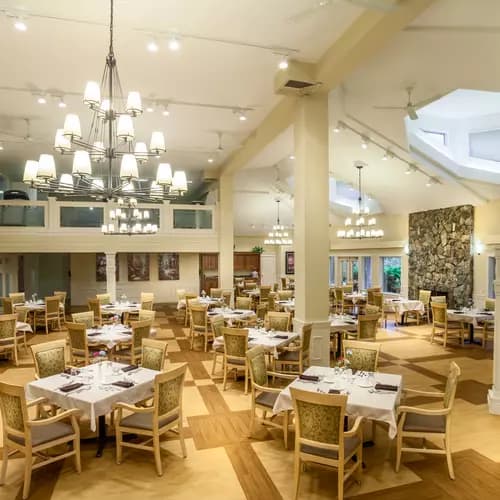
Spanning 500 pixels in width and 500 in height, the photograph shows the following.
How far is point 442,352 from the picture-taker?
8547 mm

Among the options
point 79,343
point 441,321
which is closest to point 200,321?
point 79,343

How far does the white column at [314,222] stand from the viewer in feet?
20.7

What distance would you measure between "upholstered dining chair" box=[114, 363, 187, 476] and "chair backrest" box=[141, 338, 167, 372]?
97cm

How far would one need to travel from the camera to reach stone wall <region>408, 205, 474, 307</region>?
11508 mm

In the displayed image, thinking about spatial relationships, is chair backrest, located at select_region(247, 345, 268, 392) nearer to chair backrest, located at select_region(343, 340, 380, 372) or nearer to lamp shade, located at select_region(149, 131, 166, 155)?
chair backrest, located at select_region(343, 340, 380, 372)

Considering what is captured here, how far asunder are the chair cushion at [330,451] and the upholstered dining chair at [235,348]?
2.71 m

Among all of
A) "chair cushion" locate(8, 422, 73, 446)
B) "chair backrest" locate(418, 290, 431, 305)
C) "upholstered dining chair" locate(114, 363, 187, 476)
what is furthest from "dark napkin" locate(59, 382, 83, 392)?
"chair backrest" locate(418, 290, 431, 305)

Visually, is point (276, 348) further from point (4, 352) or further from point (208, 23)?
point (4, 352)

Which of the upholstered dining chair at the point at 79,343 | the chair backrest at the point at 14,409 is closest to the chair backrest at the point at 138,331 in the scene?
the upholstered dining chair at the point at 79,343

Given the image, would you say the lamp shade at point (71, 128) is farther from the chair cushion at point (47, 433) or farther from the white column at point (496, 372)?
the white column at point (496, 372)

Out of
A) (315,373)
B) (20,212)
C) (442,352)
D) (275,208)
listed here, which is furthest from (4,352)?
(275,208)

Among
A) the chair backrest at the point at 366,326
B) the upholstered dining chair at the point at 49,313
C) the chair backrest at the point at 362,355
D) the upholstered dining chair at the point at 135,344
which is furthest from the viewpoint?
the upholstered dining chair at the point at 49,313

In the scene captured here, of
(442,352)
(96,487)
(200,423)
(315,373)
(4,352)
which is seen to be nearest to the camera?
(96,487)

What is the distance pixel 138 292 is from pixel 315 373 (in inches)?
516
